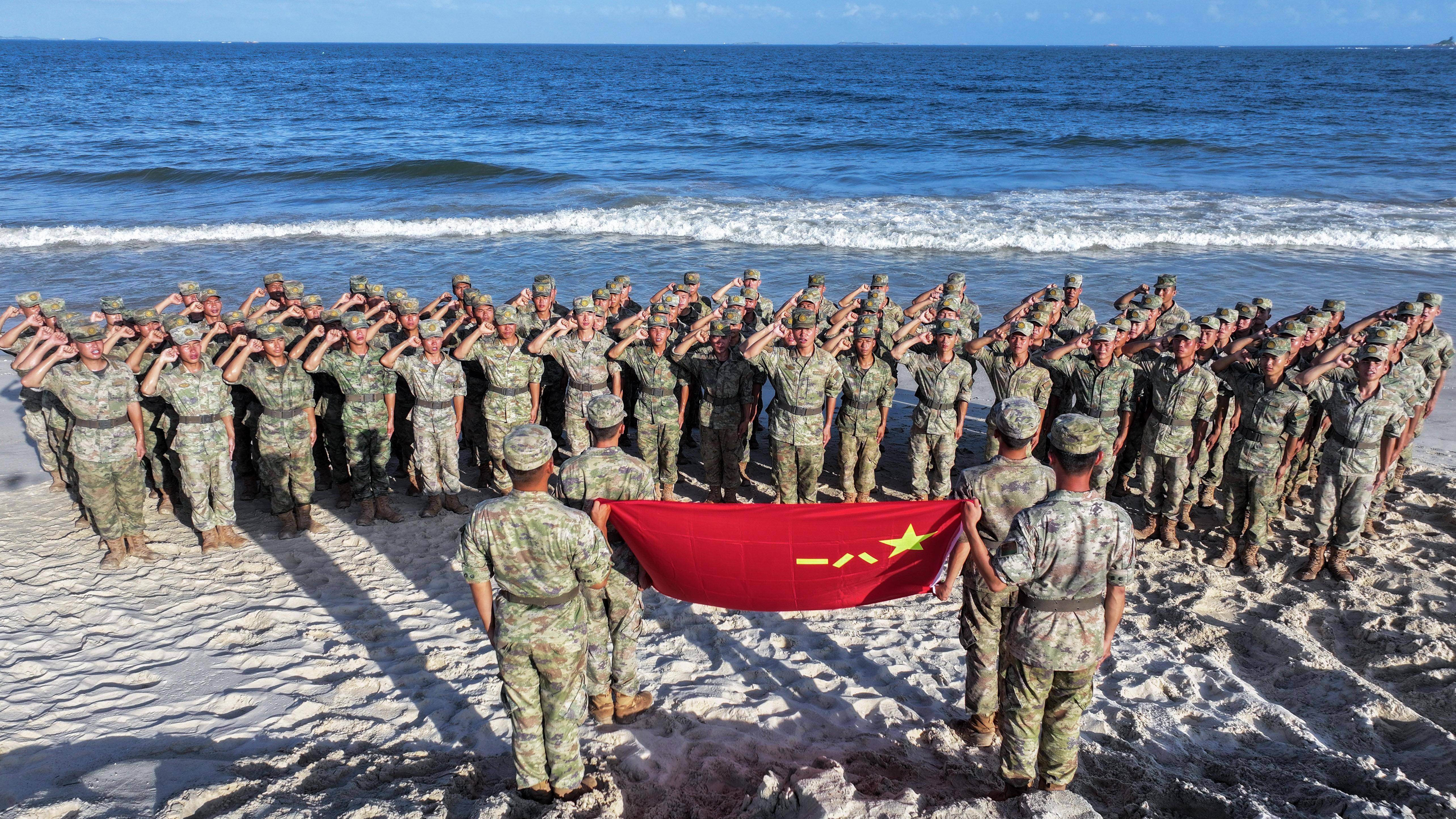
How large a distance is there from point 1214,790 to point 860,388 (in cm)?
479

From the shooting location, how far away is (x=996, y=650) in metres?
5.21

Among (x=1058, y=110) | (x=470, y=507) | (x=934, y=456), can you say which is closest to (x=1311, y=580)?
(x=934, y=456)

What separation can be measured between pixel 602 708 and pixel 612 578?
2.76 feet

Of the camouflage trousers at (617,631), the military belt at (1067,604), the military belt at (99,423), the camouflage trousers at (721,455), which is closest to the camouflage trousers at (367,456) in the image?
the military belt at (99,423)

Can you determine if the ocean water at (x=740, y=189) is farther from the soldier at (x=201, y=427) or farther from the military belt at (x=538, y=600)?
the military belt at (x=538, y=600)

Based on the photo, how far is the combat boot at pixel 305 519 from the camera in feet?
27.1

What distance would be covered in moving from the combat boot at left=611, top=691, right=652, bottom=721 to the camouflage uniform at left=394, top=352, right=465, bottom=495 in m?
3.83

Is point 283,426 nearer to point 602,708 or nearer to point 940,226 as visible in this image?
point 602,708

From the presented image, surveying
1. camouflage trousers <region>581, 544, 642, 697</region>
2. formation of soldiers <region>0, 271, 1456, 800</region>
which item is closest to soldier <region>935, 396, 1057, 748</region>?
formation of soldiers <region>0, 271, 1456, 800</region>

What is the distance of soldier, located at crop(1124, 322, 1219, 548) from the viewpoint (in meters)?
7.82

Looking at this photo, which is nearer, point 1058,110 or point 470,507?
point 470,507

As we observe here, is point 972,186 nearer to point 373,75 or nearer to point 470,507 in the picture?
point 470,507

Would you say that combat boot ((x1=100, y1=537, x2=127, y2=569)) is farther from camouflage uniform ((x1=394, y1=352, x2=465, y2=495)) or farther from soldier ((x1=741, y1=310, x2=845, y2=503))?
soldier ((x1=741, y1=310, x2=845, y2=503))

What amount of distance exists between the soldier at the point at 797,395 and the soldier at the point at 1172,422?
2.93 m
